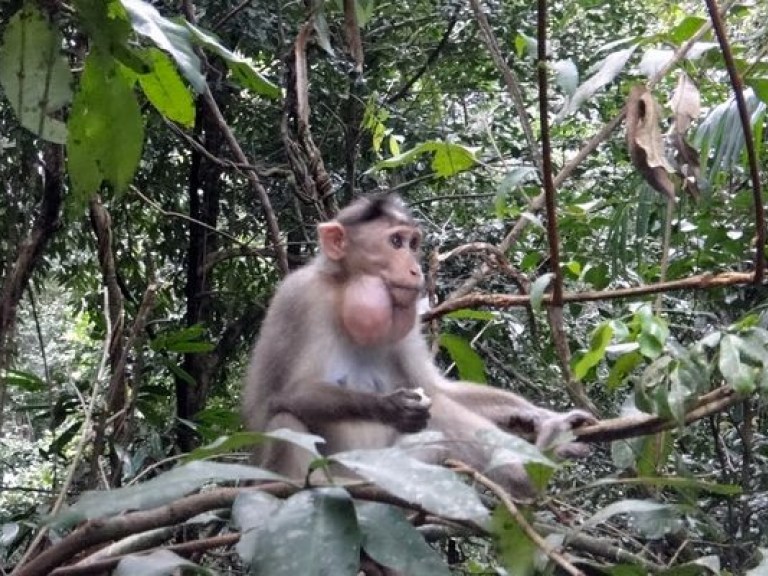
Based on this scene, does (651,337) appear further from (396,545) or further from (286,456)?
(286,456)

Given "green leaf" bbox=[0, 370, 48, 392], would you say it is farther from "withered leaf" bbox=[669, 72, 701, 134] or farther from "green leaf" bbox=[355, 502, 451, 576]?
"green leaf" bbox=[355, 502, 451, 576]

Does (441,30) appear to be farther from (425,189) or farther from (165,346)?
(165,346)

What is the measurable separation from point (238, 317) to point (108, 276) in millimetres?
3239

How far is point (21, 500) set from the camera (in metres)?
5.80

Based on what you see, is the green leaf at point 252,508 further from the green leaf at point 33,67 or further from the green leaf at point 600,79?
the green leaf at point 600,79

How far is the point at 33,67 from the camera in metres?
1.41

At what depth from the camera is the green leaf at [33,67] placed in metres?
1.40

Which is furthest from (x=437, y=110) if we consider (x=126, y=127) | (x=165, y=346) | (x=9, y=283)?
(x=126, y=127)

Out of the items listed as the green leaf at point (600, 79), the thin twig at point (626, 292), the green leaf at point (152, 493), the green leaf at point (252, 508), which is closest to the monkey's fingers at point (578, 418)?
the thin twig at point (626, 292)

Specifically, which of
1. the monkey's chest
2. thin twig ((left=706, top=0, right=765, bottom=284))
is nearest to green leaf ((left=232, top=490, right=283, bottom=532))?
thin twig ((left=706, top=0, right=765, bottom=284))

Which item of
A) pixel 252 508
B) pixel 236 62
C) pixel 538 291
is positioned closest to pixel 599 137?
pixel 538 291

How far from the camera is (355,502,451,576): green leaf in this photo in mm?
994

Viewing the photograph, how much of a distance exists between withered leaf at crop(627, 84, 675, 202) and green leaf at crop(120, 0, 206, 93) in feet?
2.55

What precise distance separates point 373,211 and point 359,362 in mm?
481
